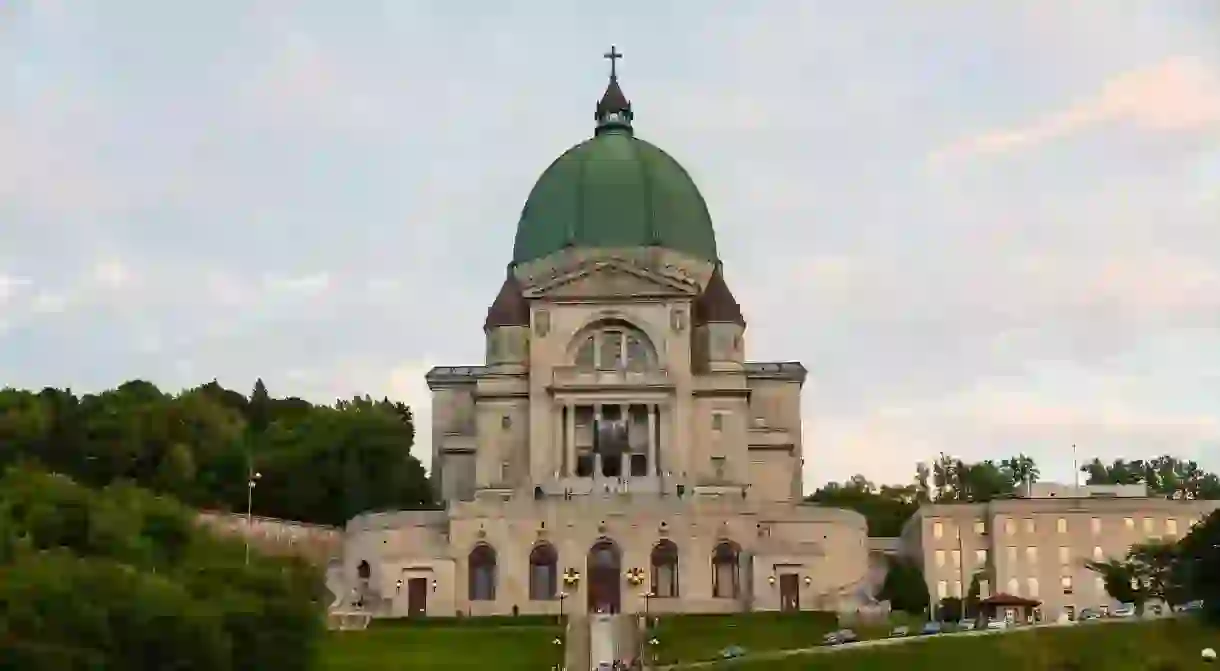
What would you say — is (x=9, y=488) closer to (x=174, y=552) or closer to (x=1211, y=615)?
(x=174, y=552)

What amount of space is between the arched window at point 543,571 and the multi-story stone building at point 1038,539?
18.6 m

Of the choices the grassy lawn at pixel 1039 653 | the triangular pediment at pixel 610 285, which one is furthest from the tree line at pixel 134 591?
the triangular pediment at pixel 610 285

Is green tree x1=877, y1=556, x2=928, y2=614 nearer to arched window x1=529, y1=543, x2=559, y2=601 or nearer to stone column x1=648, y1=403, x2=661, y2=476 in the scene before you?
stone column x1=648, y1=403, x2=661, y2=476

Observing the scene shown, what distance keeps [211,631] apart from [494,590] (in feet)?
95.8

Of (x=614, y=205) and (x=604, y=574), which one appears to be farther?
(x=614, y=205)

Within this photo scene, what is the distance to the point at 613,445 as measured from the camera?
83562mm

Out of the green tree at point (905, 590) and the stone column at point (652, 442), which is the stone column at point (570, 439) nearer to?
the stone column at point (652, 442)

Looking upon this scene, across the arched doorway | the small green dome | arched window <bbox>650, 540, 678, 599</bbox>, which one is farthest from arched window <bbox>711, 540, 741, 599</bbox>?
the small green dome

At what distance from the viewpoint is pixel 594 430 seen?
8412 cm

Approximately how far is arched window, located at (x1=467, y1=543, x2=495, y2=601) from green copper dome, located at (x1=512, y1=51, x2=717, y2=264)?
20983 millimetres

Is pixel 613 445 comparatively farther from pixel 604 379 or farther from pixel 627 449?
pixel 604 379

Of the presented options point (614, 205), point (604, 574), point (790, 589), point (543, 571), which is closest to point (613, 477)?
point (604, 574)

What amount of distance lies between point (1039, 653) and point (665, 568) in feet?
77.0

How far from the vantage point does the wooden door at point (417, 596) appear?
74.2 meters
